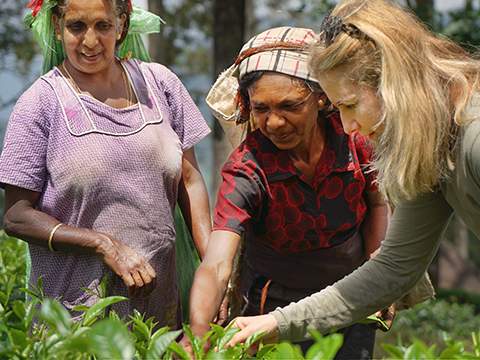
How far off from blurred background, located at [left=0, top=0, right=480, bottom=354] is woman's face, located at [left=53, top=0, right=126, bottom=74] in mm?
876

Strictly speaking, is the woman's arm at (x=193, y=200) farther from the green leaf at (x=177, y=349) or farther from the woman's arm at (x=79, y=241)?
the green leaf at (x=177, y=349)

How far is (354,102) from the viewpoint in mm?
1790

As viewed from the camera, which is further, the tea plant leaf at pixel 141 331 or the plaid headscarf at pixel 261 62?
the plaid headscarf at pixel 261 62

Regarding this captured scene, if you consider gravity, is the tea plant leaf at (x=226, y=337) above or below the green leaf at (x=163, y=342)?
below

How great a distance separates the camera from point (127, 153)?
2281mm

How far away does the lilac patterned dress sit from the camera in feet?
7.14

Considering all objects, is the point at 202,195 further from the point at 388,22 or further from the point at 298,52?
the point at 388,22

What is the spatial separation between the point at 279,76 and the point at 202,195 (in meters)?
0.74

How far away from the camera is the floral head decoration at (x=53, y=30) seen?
94.1 inches

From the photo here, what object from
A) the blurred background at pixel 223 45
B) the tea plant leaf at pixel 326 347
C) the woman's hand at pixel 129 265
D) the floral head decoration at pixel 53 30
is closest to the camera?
the tea plant leaf at pixel 326 347

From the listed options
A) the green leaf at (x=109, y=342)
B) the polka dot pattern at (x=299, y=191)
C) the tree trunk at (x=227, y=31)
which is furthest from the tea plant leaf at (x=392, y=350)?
the tree trunk at (x=227, y=31)

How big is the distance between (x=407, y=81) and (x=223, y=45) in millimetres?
5849

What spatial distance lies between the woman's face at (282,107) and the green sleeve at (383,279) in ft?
1.77

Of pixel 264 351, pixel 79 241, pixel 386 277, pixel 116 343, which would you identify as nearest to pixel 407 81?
pixel 386 277
